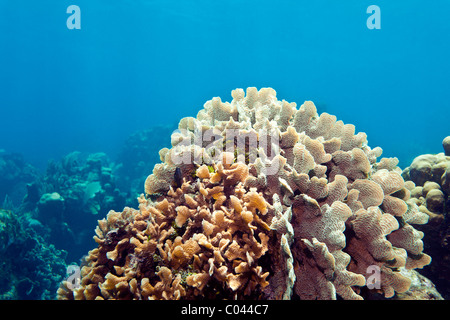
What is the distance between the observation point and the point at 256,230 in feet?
6.86

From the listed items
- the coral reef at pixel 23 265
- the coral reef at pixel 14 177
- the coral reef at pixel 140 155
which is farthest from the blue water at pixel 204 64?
the coral reef at pixel 23 265

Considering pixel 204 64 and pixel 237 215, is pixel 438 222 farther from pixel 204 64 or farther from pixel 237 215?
pixel 204 64

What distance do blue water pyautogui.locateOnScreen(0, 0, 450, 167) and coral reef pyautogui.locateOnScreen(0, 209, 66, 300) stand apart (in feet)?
134


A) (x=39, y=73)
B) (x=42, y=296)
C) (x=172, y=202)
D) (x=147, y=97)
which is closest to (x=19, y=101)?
(x=39, y=73)

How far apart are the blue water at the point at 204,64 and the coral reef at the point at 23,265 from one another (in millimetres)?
40932

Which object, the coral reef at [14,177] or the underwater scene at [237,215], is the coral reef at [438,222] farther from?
the coral reef at [14,177]

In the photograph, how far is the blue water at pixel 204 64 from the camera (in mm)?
64625

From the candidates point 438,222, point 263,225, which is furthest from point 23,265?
point 438,222

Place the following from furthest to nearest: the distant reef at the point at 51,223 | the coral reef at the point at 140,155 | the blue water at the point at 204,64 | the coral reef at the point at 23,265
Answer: the blue water at the point at 204,64 < the coral reef at the point at 140,155 < the distant reef at the point at 51,223 < the coral reef at the point at 23,265

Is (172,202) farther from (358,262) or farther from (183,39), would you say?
(183,39)

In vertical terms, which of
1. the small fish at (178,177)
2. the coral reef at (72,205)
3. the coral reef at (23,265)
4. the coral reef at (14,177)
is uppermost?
the coral reef at (14,177)

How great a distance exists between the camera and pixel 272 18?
269ft

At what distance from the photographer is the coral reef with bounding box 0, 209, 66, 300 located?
7.83 meters

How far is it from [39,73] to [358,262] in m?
145
